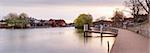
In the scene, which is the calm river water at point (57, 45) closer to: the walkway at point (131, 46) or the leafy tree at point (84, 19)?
the walkway at point (131, 46)

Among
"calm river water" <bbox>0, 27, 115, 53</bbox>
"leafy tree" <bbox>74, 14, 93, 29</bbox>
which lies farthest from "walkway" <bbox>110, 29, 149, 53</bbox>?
"leafy tree" <bbox>74, 14, 93, 29</bbox>

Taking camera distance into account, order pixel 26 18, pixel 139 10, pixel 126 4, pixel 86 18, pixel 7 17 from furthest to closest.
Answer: pixel 26 18
pixel 7 17
pixel 86 18
pixel 126 4
pixel 139 10

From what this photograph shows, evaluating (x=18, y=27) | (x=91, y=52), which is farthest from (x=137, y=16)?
(x=18, y=27)

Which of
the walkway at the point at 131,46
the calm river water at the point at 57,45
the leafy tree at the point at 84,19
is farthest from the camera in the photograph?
the leafy tree at the point at 84,19

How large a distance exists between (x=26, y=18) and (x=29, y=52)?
86.0 metres

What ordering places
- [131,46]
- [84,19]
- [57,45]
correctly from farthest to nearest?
[84,19]
[57,45]
[131,46]

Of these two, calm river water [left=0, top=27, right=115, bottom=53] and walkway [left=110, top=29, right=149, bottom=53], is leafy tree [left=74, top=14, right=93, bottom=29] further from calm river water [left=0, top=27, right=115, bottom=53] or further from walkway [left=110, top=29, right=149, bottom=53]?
walkway [left=110, top=29, right=149, bottom=53]

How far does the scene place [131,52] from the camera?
13.1 meters

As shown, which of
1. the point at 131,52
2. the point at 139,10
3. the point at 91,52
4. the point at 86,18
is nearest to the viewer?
the point at 131,52

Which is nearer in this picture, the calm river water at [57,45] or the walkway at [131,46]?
the walkway at [131,46]

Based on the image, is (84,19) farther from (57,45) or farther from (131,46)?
(131,46)

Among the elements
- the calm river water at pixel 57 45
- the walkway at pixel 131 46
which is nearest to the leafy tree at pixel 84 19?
the calm river water at pixel 57 45

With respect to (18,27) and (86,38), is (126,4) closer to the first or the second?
(86,38)

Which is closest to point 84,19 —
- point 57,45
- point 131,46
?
point 57,45
